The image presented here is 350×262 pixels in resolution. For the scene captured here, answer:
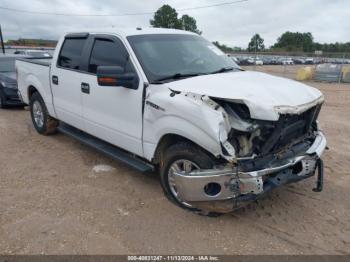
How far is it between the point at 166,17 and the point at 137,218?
205 feet

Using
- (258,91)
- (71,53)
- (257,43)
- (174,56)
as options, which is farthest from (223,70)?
(257,43)

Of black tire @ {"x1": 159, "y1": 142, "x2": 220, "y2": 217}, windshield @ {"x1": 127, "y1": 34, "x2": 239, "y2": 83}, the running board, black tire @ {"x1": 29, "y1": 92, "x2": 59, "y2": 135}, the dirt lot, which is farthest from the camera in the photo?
black tire @ {"x1": 29, "y1": 92, "x2": 59, "y2": 135}

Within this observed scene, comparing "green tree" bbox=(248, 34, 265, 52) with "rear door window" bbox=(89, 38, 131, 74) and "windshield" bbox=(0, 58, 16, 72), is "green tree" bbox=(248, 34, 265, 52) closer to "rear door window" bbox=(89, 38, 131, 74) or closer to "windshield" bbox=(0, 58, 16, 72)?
"windshield" bbox=(0, 58, 16, 72)

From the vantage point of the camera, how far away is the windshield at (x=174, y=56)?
161 inches

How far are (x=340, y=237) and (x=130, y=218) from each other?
214 centimetres

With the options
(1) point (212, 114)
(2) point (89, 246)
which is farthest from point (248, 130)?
(2) point (89, 246)

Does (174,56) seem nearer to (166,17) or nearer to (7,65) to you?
(7,65)

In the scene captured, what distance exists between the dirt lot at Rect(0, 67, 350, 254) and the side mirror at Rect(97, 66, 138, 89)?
1.39 meters

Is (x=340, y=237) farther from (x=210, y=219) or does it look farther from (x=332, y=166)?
(x=332, y=166)

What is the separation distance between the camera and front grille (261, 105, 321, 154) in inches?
132

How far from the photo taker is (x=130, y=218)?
3754 mm

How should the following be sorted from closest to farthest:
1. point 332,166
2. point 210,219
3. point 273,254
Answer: point 273,254 < point 210,219 < point 332,166

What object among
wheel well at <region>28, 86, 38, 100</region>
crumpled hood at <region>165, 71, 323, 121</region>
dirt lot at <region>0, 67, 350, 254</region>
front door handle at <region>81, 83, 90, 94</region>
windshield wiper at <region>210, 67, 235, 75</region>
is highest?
windshield wiper at <region>210, 67, 235, 75</region>

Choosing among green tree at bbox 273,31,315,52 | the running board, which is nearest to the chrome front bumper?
the running board
